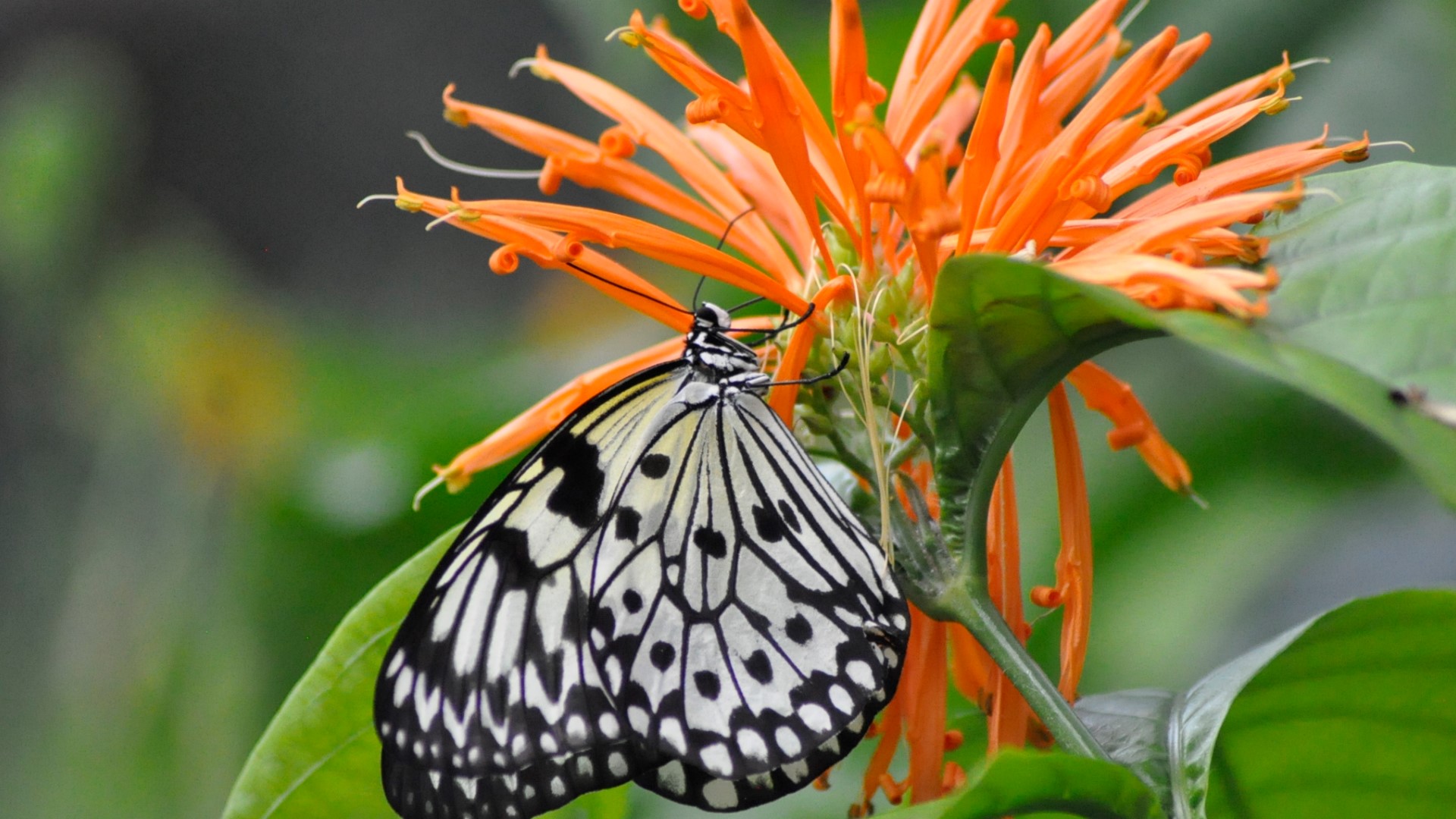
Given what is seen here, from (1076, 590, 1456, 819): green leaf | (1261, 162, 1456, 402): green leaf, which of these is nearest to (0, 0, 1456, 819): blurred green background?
(1076, 590, 1456, 819): green leaf

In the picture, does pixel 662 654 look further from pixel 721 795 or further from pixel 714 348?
pixel 714 348

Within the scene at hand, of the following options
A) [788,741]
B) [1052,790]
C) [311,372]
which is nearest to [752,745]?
[788,741]

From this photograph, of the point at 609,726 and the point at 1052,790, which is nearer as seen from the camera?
the point at 1052,790

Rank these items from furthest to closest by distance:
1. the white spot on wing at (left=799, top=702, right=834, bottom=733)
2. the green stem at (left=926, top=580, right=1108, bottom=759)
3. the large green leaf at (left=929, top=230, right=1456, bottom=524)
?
the white spot on wing at (left=799, top=702, right=834, bottom=733), the green stem at (left=926, top=580, right=1108, bottom=759), the large green leaf at (left=929, top=230, right=1456, bottom=524)

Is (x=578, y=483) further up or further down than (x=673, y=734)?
further up

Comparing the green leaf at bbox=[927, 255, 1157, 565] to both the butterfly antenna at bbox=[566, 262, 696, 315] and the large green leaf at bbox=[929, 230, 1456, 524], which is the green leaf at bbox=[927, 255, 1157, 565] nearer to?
the large green leaf at bbox=[929, 230, 1456, 524]

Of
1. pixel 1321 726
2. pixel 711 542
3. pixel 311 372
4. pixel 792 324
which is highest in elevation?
pixel 311 372

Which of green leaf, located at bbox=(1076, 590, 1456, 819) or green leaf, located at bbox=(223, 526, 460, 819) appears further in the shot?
green leaf, located at bbox=(223, 526, 460, 819)
